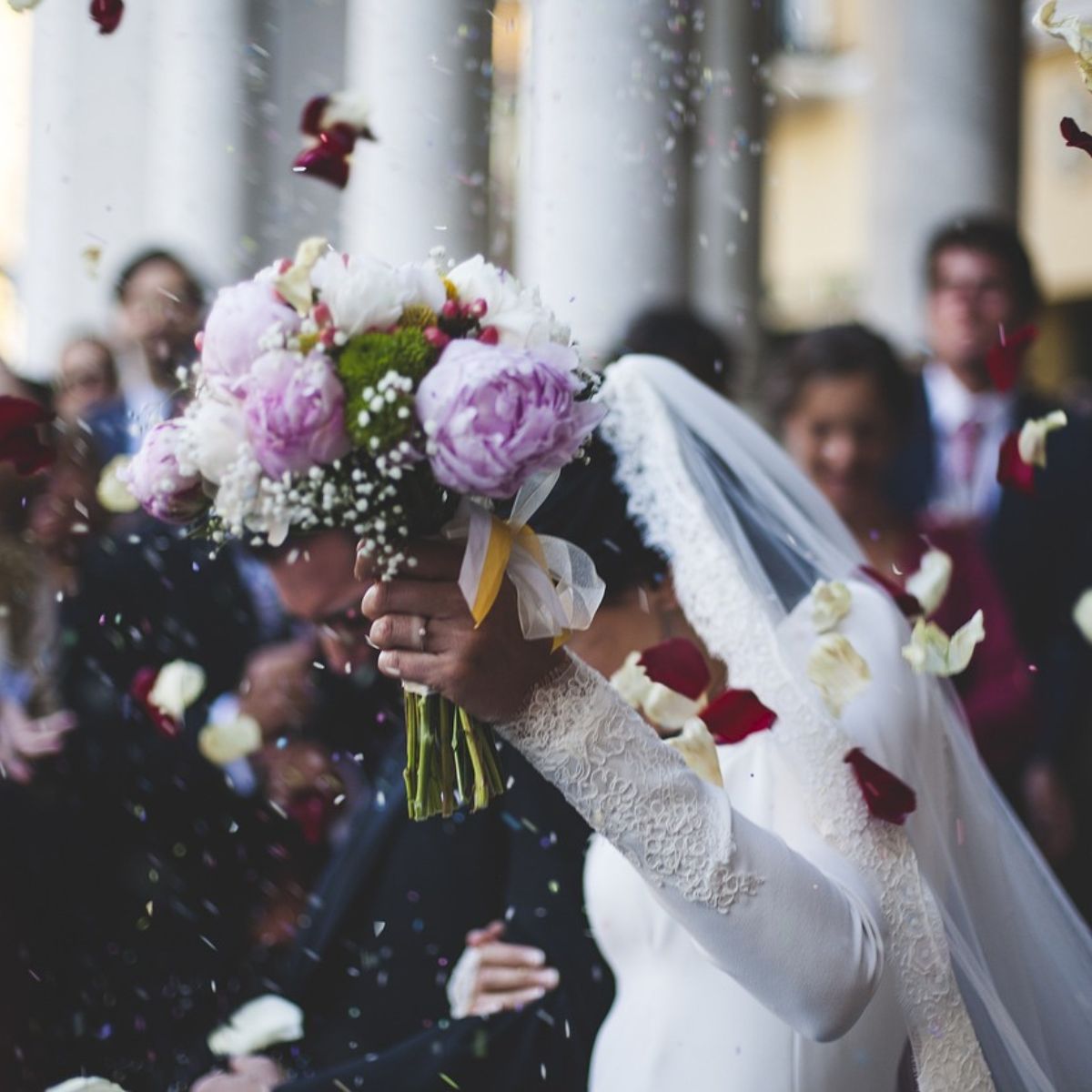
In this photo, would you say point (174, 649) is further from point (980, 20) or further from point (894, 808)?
point (980, 20)

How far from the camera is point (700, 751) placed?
7.48ft

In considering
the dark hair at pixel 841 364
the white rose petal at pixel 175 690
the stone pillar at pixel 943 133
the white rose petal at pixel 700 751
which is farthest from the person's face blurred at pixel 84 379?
the stone pillar at pixel 943 133

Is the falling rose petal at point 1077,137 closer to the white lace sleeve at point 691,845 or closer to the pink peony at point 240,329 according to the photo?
the white lace sleeve at point 691,845

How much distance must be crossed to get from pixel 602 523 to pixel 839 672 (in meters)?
0.64

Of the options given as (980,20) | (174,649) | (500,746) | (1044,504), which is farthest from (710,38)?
(500,746)

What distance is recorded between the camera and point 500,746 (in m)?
2.95

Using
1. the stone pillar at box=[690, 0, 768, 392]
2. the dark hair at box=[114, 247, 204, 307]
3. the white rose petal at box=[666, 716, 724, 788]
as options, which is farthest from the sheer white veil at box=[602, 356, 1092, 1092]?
the stone pillar at box=[690, 0, 768, 392]

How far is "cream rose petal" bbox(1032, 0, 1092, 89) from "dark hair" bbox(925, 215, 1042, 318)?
2468 millimetres

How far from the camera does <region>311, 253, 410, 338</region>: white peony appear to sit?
5.76ft

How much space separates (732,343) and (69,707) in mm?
2235

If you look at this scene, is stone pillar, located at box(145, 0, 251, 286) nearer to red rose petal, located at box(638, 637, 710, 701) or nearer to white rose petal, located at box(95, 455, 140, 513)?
white rose petal, located at box(95, 455, 140, 513)

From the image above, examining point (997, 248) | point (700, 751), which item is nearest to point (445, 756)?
point (700, 751)

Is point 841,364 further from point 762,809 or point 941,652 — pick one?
point 762,809

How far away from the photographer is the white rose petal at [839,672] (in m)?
2.39
